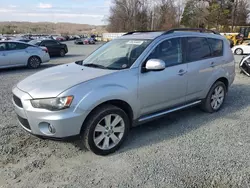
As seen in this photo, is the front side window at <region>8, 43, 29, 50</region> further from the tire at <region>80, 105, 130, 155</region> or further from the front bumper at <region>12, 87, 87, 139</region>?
the tire at <region>80, 105, 130, 155</region>

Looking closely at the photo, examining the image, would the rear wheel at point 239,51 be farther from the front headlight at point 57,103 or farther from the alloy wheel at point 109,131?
the front headlight at point 57,103

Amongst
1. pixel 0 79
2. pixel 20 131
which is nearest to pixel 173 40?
pixel 20 131

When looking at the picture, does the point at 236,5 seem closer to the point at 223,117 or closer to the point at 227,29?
the point at 227,29

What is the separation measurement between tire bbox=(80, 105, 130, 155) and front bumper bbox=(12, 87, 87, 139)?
0.14m

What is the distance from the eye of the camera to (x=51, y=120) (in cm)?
290

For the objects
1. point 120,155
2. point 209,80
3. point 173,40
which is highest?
point 173,40

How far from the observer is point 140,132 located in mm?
4074

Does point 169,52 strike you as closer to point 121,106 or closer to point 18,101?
point 121,106

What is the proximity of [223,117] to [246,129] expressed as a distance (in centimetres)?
62

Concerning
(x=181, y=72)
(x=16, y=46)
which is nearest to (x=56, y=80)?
(x=181, y=72)

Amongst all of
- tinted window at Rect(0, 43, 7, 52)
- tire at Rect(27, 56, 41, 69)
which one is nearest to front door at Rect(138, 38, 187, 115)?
tinted window at Rect(0, 43, 7, 52)

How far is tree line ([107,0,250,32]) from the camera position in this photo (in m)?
51.1

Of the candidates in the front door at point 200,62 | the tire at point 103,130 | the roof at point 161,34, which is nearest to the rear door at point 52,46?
the roof at point 161,34

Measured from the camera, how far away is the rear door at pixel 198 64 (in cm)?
426
